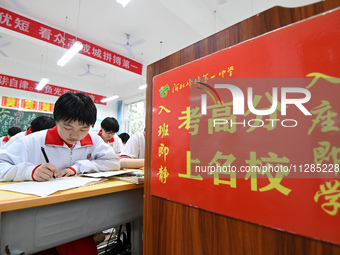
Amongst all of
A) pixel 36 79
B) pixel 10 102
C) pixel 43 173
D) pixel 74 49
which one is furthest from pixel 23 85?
pixel 43 173

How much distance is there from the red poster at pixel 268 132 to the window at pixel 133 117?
22.3 feet

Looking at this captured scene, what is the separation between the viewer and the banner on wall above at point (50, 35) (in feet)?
9.97

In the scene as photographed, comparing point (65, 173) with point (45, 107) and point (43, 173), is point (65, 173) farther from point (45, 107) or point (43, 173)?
point (45, 107)

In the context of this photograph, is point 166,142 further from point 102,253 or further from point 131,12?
point 131,12

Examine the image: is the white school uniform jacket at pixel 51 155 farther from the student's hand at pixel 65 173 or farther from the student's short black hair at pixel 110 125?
the student's short black hair at pixel 110 125

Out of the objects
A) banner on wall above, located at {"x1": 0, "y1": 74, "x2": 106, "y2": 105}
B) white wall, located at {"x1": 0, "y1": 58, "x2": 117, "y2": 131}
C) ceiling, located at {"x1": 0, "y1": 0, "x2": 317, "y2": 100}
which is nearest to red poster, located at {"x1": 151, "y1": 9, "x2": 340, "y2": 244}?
ceiling, located at {"x1": 0, "y1": 0, "x2": 317, "y2": 100}

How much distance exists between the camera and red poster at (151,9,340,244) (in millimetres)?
349

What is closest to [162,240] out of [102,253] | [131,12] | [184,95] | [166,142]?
[166,142]

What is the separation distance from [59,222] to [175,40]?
4.30 metres

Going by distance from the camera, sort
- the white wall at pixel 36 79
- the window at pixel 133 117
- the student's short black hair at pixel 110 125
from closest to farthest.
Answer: the student's short black hair at pixel 110 125 < the white wall at pixel 36 79 < the window at pixel 133 117

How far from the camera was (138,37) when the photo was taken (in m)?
4.13

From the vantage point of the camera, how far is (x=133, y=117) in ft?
25.3

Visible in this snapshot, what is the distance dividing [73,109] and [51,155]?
366mm
